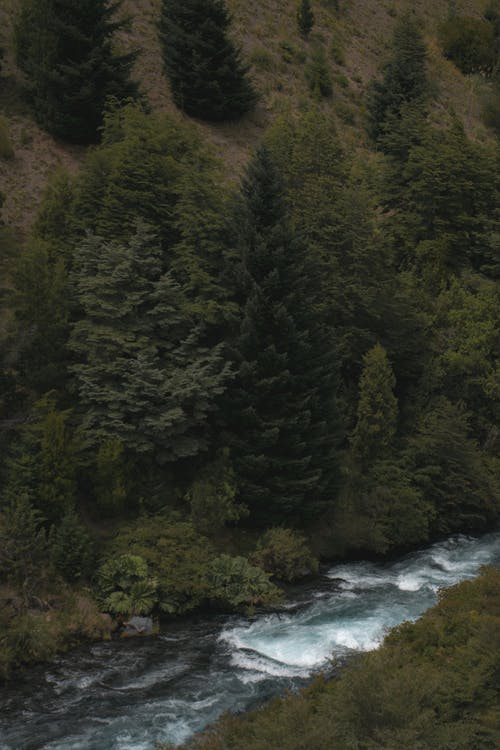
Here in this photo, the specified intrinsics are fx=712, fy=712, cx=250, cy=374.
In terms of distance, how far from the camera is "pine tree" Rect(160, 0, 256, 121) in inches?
1481

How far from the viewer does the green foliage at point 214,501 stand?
2070cm

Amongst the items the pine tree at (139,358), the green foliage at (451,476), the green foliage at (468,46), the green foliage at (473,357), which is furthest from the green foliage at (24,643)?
the green foliage at (468,46)

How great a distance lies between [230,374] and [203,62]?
77.7ft

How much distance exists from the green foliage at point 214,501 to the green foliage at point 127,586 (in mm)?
2688

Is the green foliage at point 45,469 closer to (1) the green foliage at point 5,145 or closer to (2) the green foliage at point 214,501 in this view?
(2) the green foliage at point 214,501

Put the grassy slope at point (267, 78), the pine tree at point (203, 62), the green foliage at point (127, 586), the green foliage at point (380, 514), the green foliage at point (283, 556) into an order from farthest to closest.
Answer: the pine tree at point (203, 62) < the grassy slope at point (267, 78) < the green foliage at point (380, 514) < the green foliage at point (283, 556) < the green foliage at point (127, 586)

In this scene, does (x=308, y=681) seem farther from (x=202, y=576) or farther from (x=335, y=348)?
(x=335, y=348)

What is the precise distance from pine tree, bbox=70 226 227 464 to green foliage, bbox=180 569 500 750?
30.8 ft

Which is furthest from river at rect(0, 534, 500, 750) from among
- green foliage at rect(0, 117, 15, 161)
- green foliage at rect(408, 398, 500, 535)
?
green foliage at rect(0, 117, 15, 161)

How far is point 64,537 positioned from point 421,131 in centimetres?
2875

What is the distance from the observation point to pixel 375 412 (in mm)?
25062

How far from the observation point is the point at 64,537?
18.0 meters

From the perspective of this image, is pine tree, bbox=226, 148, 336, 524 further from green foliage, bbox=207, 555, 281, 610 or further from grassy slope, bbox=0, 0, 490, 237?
grassy slope, bbox=0, 0, 490, 237

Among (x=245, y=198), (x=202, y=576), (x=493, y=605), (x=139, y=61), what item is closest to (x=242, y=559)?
(x=202, y=576)
